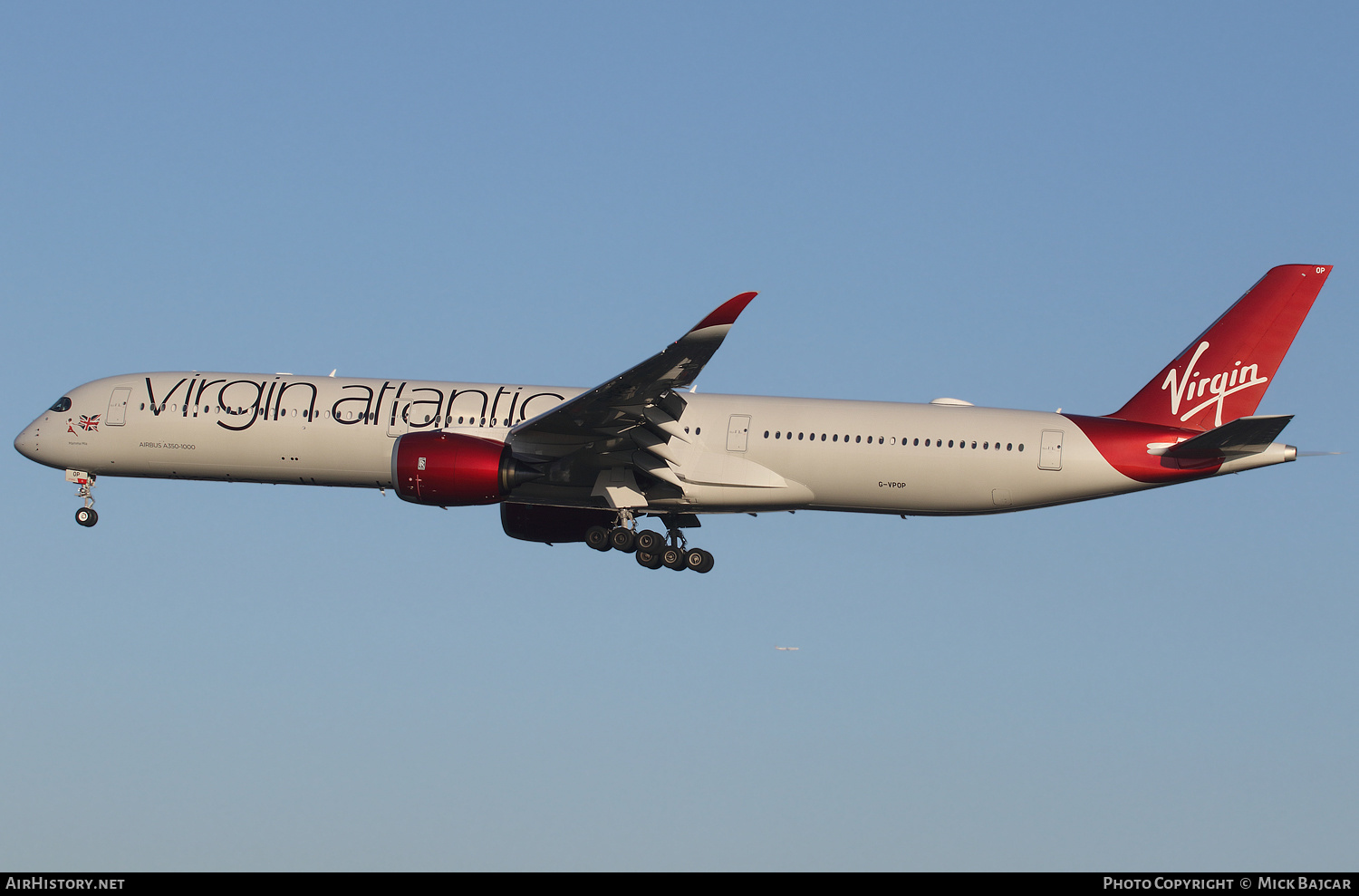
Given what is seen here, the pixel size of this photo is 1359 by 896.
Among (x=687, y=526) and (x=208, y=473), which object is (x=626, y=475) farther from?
(x=208, y=473)

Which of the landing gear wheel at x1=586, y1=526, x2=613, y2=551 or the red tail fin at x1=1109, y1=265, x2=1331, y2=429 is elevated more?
the red tail fin at x1=1109, y1=265, x2=1331, y2=429

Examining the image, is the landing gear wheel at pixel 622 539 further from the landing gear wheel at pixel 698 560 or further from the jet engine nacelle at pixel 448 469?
the jet engine nacelle at pixel 448 469

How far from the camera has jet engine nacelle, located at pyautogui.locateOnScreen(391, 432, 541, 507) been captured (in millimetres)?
37875

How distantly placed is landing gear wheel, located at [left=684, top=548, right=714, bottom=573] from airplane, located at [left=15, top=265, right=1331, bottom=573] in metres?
0.05

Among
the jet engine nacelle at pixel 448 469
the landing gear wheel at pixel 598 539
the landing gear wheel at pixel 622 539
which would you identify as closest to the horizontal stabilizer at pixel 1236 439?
the landing gear wheel at pixel 622 539

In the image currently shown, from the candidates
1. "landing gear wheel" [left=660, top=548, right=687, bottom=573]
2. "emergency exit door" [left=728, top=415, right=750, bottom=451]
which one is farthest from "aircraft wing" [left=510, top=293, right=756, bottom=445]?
"landing gear wheel" [left=660, top=548, right=687, bottom=573]

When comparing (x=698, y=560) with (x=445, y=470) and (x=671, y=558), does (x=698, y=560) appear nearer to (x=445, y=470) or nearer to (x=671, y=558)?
(x=671, y=558)

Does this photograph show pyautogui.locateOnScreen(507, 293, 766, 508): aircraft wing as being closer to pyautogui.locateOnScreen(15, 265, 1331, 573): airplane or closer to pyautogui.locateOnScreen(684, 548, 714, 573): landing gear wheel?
pyautogui.locateOnScreen(15, 265, 1331, 573): airplane

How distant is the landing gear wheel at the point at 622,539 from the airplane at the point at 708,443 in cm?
5

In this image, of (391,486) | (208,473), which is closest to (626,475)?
(391,486)

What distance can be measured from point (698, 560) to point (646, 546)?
5.14 ft

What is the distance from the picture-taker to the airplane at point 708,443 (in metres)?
38.2

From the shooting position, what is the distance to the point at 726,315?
3328cm

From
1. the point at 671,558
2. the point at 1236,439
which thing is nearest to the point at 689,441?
the point at 671,558
